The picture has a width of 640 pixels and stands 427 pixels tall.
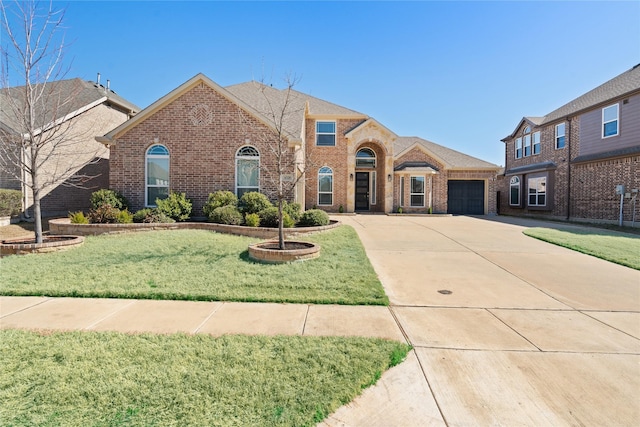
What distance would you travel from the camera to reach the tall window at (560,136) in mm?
19812

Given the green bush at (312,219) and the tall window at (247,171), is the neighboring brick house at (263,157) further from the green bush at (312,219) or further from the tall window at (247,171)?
the green bush at (312,219)

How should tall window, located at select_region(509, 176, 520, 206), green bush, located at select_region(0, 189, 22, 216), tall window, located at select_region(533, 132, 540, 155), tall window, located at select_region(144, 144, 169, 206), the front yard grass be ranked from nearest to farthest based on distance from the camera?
the front yard grass, green bush, located at select_region(0, 189, 22, 216), tall window, located at select_region(144, 144, 169, 206), tall window, located at select_region(533, 132, 540, 155), tall window, located at select_region(509, 176, 520, 206)

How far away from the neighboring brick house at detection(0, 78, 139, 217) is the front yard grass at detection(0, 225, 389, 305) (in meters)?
7.48

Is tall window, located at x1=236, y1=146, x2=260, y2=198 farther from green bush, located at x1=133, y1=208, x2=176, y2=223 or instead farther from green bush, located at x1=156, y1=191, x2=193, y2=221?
green bush, located at x1=133, y1=208, x2=176, y2=223

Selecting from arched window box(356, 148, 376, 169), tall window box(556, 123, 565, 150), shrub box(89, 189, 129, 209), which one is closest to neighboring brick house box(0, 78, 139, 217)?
shrub box(89, 189, 129, 209)

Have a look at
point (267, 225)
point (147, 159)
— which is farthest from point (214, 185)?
point (267, 225)

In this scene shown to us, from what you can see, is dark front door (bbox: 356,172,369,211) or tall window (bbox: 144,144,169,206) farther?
dark front door (bbox: 356,172,369,211)

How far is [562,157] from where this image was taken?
19609 mm

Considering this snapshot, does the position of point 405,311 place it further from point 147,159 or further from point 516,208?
point 516,208

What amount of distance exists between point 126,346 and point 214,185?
9713 millimetres

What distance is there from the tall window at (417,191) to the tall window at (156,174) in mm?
14445

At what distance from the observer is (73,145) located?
14.7 metres

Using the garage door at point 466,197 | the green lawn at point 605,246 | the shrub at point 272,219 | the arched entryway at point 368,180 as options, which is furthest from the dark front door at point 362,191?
the shrub at point 272,219

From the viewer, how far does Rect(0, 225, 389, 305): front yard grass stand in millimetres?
4793
